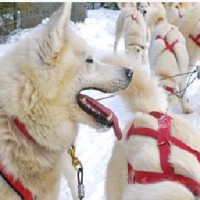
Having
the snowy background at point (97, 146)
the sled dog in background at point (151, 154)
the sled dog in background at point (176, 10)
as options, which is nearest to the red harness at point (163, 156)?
the sled dog in background at point (151, 154)

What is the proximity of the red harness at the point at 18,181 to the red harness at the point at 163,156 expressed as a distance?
599mm

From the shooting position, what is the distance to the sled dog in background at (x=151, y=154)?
1972 mm

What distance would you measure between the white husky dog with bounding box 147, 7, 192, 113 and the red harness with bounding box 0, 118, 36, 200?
10.2 ft

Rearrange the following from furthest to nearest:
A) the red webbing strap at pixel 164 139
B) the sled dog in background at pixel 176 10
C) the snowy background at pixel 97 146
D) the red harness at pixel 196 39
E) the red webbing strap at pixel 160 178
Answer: the sled dog in background at pixel 176 10 < the red harness at pixel 196 39 < the snowy background at pixel 97 146 < the red webbing strap at pixel 164 139 < the red webbing strap at pixel 160 178

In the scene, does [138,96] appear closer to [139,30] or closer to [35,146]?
[35,146]

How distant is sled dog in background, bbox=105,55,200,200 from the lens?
6.47 feet

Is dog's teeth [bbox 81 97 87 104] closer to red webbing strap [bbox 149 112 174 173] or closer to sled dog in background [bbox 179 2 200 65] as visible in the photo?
red webbing strap [bbox 149 112 174 173]

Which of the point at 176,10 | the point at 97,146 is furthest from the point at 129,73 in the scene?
the point at 176,10

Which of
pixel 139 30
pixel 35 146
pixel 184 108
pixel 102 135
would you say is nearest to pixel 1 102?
pixel 35 146

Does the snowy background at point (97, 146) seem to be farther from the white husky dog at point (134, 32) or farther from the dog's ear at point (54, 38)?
the white husky dog at point (134, 32)

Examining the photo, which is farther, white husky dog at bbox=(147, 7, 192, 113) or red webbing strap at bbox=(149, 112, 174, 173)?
white husky dog at bbox=(147, 7, 192, 113)

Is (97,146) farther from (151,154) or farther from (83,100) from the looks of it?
(151,154)

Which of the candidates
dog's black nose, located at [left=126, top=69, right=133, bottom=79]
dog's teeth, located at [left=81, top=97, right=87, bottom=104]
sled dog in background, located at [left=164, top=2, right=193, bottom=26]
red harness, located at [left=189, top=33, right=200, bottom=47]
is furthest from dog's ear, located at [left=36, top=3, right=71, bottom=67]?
sled dog in background, located at [left=164, top=2, right=193, bottom=26]

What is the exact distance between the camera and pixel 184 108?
6.45m
